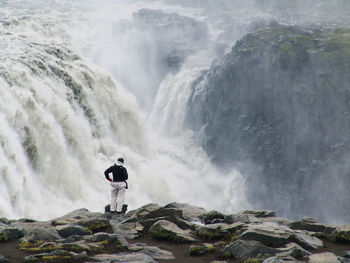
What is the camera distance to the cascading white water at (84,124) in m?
33.8

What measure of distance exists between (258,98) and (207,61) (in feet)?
56.8

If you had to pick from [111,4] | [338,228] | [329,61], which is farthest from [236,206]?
[111,4]

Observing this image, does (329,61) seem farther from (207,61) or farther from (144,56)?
(144,56)

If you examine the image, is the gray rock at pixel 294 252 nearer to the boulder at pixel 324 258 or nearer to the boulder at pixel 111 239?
the boulder at pixel 324 258

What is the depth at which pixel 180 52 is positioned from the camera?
278ft

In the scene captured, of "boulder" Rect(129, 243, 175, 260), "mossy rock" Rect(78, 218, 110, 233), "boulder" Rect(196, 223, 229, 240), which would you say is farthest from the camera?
"mossy rock" Rect(78, 218, 110, 233)

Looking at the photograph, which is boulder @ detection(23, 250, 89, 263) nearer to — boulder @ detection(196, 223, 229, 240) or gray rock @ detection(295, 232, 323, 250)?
boulder @ detection(196, 223, 229, 240)

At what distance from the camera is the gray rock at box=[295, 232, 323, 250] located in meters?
15.2

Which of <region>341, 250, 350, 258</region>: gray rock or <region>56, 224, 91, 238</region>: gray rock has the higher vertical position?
<region>56, 224, 91, 238</region>: gray rock

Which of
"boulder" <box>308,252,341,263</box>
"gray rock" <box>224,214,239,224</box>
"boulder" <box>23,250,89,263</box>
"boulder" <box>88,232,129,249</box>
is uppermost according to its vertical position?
"gray rock" <box>224,214,239,224</box>

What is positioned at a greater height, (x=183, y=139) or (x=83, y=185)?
(x=183, y=139)

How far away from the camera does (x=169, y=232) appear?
54.0ft

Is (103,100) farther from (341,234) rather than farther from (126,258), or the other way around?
(126,258)

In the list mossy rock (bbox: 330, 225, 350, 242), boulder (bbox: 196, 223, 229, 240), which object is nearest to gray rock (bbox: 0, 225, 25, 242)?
boulder (bbox: 196, 223, 229, 240)
